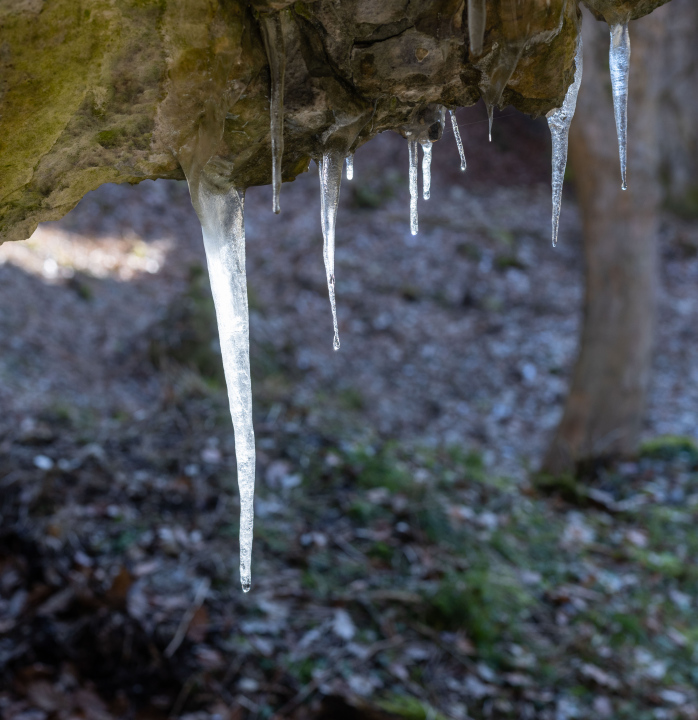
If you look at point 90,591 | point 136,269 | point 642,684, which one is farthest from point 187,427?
point 136,269

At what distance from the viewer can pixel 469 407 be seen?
701cm

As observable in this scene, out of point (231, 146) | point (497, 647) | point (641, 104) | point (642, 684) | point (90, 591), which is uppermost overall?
point (641, 104)

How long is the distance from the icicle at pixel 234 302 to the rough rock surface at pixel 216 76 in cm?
8

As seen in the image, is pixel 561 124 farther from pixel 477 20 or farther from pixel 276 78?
pixel 276 78

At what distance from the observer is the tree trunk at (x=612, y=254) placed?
5219 mm

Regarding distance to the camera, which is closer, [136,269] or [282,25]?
[282,25]

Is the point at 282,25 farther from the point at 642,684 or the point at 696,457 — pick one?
the point at 696,457

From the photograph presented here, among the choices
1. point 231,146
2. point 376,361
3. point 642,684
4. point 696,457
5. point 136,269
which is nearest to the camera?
point 231,146

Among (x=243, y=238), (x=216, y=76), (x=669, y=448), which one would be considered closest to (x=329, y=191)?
(x=243, y=238)

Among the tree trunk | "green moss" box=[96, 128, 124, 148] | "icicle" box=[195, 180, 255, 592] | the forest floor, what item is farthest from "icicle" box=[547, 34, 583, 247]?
the tree trunk

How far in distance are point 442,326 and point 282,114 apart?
7319 mm

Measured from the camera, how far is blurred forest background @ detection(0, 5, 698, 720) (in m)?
2.94

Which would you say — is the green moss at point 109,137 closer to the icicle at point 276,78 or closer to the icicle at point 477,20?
the icicle at point 276,78

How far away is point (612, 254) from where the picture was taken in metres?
5.48
